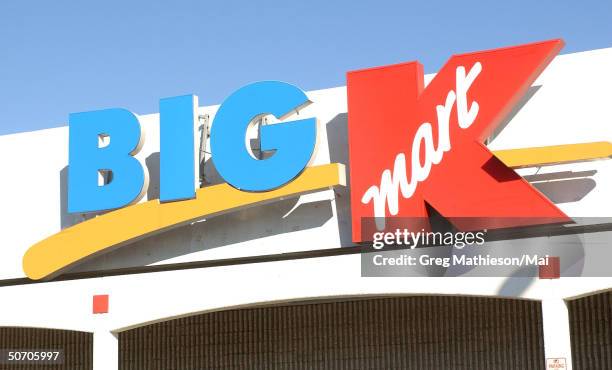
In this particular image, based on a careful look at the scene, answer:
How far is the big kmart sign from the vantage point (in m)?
Answer: 17.3

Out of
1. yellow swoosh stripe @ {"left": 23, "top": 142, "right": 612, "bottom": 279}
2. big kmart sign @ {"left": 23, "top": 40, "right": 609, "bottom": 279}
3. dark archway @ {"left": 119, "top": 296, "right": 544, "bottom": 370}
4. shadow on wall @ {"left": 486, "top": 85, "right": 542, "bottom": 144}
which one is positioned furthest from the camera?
dark archway @ {"left": 119, "top": 296, "right": 544, "bottom": 370}

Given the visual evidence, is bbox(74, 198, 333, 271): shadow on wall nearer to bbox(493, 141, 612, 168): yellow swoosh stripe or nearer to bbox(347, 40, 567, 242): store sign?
bbox(347, 40, 567, 242): store sign

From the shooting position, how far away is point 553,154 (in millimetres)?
16719

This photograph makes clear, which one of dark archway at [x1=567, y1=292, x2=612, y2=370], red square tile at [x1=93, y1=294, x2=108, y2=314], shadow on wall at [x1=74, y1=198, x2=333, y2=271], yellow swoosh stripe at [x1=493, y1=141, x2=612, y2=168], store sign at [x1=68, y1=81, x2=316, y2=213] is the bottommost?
dark archway at [x1=567, y1=292, x2=612, y2=370]

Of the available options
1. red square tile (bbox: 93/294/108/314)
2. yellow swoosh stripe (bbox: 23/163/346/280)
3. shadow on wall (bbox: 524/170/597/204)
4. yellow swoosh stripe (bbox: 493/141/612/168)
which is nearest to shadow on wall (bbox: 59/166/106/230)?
yellow swoosh stripe (bbox: 23/163/346/280)

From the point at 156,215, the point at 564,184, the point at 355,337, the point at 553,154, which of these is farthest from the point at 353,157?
the point at 355,337

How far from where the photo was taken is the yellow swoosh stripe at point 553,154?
644 inches

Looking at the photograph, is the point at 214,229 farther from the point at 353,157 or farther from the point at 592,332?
the point at 592,332

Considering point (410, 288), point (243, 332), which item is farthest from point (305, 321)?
point (410, 288)

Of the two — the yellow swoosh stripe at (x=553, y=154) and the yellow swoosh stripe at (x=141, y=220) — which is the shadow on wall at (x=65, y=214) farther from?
the yellow swoosh stripe at (x=553, y=154)

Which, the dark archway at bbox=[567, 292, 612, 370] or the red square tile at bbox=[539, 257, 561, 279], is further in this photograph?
the dark archway at bbox=[567, 292, 612, 370]

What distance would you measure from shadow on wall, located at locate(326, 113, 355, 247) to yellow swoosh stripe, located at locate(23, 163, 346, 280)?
361 mm

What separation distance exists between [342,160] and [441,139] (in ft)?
6.58

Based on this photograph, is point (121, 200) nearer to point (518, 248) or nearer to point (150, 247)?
point (150, 247)
